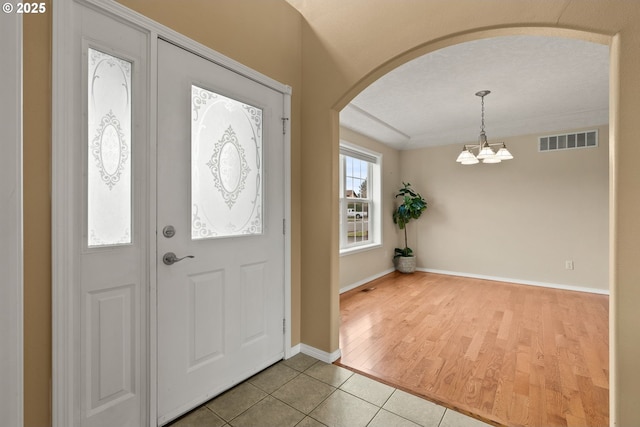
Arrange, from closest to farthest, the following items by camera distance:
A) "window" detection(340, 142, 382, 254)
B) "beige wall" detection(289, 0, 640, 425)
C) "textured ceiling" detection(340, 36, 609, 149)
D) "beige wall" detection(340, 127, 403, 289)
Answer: "beige wall" detection(289, 0, 640, 425) < "textured ceiling" detection(340, 36, 609, 149) < "beige wall" detection(340, 127, 403, 289) < "window" detection(340, 142, 382, 254)

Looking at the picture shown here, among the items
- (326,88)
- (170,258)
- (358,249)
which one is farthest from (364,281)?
(170,258)

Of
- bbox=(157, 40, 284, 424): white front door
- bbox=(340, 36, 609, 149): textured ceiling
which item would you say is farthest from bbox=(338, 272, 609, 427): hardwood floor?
bbox=(340, 36, 609, 149): textured ceiling

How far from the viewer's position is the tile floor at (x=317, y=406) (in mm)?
1628

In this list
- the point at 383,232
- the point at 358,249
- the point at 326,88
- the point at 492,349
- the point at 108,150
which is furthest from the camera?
the point at 383,232

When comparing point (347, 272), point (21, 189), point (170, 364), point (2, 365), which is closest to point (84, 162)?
point (21, 189)

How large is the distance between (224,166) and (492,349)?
8.86 feet

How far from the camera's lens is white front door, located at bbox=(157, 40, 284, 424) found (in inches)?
63.6

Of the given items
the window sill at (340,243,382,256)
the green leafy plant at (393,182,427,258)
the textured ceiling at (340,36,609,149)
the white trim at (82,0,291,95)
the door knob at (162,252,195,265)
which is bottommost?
the window sill at (340,243,382,256)

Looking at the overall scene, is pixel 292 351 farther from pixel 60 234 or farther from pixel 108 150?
pixel 108 150

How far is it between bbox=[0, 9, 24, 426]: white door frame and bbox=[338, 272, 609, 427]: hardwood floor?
6.17ft

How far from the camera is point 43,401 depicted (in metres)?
1.22

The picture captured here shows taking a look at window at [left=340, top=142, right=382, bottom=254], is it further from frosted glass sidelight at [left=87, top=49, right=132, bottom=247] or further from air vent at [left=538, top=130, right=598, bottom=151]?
frosted glass sidelight at [left=87, top=49, right=132, bottom=247]

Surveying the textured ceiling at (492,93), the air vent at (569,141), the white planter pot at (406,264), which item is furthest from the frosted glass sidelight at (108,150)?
the air vent at (569,141)

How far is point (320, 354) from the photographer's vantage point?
7.58 feet
